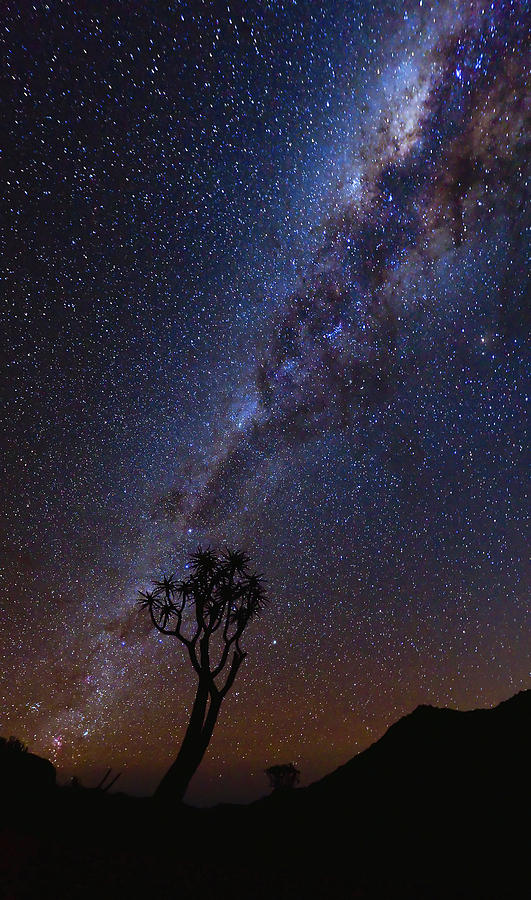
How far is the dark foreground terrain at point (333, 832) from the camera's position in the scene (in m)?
5.88

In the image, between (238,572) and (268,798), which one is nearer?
(268,798)

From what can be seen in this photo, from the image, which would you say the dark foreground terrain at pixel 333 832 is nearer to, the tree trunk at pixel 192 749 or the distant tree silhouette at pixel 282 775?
the tree trunk at pixel 192 749

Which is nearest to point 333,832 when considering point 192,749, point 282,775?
point 192,749

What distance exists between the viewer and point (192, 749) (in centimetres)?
1309

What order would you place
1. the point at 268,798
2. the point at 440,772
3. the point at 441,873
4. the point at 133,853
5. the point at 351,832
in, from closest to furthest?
the point at 133,853, the point at 441,873, the point at 351,832, the point at 440,772, the point at 268,798

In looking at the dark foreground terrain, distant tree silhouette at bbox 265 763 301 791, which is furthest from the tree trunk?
distant tree silhouette at bbox 265 763 301 791

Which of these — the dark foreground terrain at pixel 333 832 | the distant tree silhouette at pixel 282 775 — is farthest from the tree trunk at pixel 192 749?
the distant tree silhouette at pixel 282 775

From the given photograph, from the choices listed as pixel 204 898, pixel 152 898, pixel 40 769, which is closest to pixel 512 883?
pixel 204 898

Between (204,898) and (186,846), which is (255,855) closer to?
(186,846)

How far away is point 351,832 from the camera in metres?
10.3

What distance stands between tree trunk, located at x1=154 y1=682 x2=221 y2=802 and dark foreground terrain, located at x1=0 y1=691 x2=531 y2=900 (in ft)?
1.80

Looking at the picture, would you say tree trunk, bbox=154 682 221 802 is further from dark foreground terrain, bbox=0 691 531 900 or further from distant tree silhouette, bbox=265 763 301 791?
distant tree silhouette, bbox=265 763 301 791

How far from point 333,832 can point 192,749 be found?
14.7ft

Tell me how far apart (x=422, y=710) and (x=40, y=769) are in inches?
508
